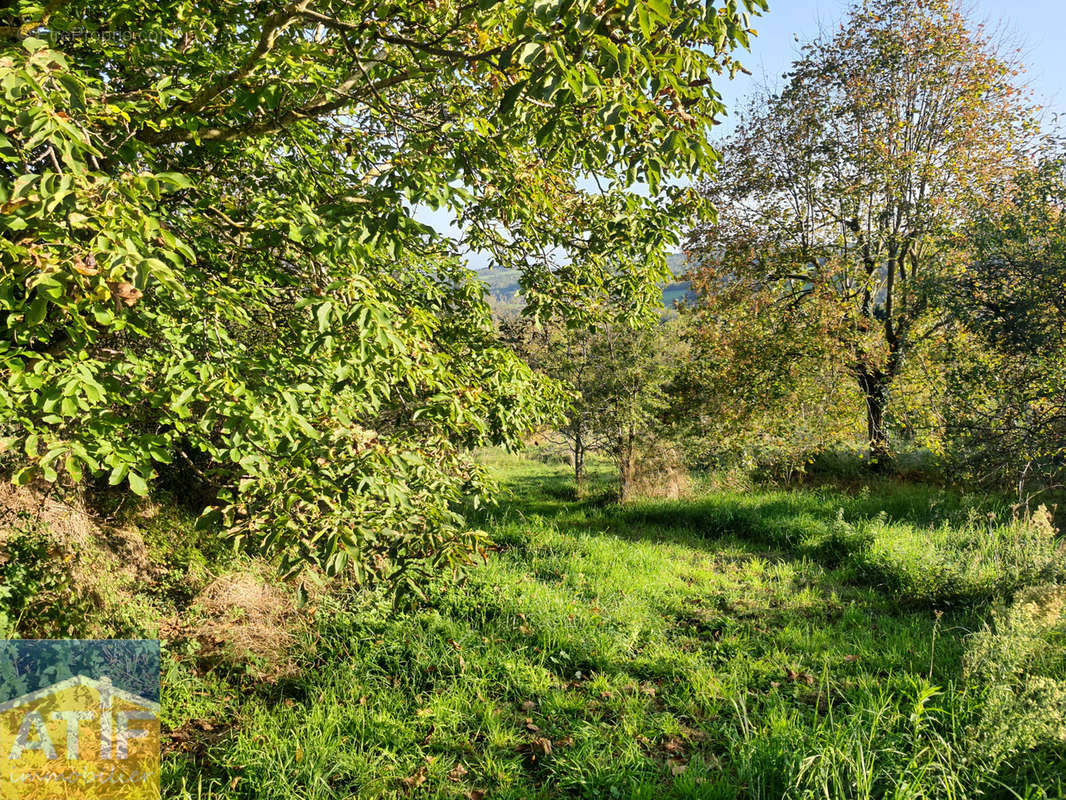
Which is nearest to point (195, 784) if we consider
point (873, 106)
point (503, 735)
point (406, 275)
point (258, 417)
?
point (503, 735)

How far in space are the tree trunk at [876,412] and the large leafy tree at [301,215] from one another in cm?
782

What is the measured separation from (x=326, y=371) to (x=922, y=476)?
37.3ft

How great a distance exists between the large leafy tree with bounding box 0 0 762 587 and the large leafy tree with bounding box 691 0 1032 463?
7103 mm

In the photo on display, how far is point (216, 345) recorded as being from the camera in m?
3.39

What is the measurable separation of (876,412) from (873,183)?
4205 mm

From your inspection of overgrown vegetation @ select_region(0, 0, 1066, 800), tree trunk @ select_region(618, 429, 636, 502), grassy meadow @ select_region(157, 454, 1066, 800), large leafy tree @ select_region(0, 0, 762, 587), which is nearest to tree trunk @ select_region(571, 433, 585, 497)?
tree trunk @ select_region(618, 429, 636, 502)

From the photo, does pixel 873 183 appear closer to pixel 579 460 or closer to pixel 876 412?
pixel 876 412

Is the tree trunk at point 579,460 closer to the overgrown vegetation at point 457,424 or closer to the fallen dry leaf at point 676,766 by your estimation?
the overgrown vegetation at point 457,424

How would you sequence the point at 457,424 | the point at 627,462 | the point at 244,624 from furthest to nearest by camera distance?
the point at 627,462 → the point at 244,624 → the point at 457,424

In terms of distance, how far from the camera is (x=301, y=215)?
10.7 feet

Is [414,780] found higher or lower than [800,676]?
lower

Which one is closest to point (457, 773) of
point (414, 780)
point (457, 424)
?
point (414, 780)

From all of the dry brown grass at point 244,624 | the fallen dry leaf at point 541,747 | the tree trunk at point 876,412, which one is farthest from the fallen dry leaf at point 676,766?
the tree trunk at point 876,412

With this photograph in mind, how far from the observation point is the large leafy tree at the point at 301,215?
2250 mm
